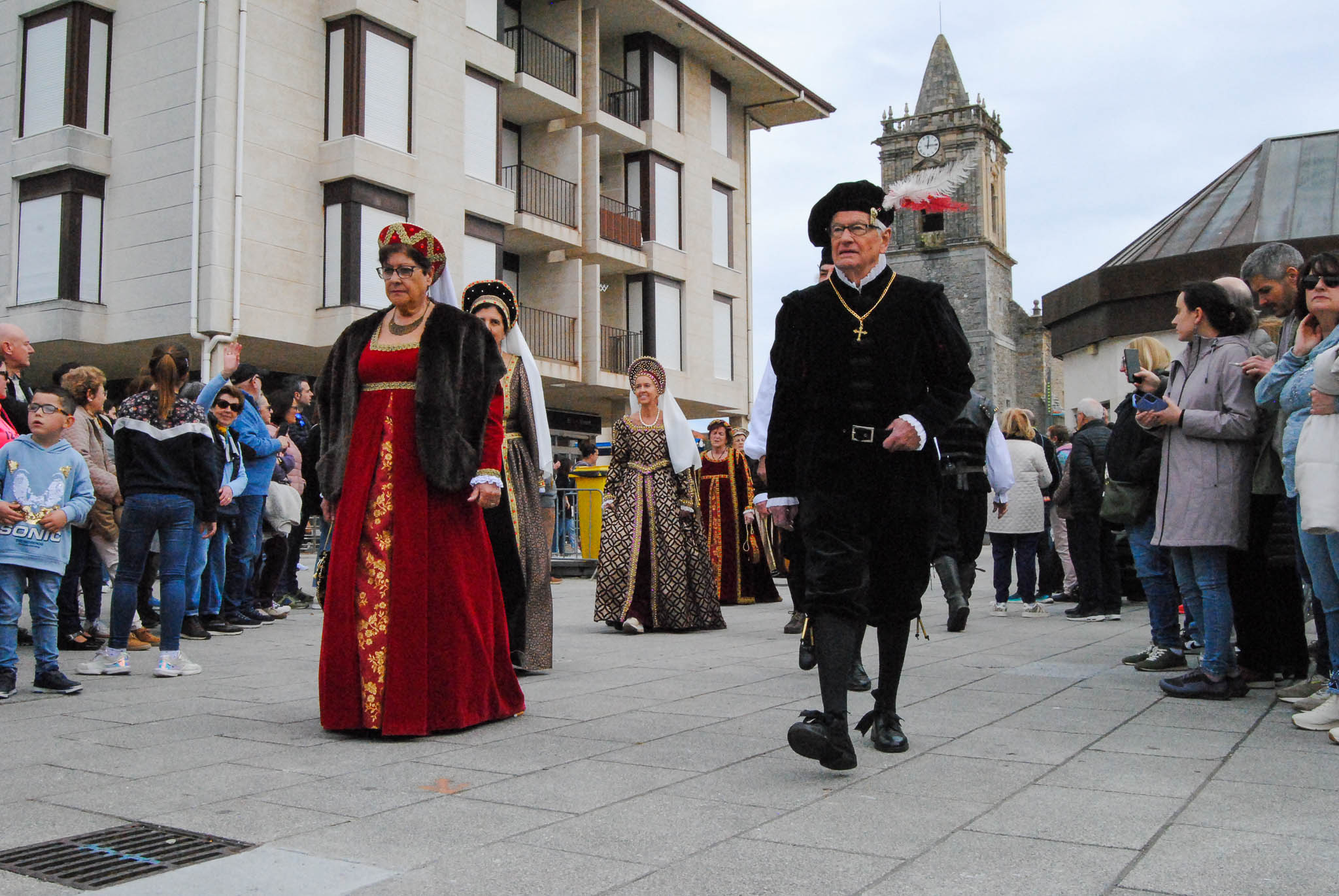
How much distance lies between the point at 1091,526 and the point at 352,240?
1494 cm

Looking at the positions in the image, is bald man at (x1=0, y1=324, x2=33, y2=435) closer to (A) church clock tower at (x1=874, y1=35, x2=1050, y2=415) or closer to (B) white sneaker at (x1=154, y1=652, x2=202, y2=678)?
(B) white sneaker at (x1=154, y1=652, x2=202, y2=678)

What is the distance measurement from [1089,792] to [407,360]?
322cm

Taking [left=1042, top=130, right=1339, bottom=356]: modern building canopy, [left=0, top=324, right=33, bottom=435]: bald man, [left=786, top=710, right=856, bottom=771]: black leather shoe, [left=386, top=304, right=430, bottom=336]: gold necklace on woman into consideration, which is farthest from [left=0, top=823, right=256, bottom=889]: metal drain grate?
[left=1042, top=130, right=1339, bottom=356]: modern building canopy

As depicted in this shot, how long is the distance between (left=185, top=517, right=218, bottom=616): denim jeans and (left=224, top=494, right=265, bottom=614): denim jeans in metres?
0.52

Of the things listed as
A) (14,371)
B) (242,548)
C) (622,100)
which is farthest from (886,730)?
(622,100)

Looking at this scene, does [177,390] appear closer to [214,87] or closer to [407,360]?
[407,360]

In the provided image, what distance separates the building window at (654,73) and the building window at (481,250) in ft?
20.4

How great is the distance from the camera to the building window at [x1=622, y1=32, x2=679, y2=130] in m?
29.2

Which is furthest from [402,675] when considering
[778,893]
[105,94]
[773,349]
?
[105,94]

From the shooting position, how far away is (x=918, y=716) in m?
5.23

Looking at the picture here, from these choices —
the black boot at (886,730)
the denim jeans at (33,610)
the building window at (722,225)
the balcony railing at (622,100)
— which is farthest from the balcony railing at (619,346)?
the black boot at (886,730)

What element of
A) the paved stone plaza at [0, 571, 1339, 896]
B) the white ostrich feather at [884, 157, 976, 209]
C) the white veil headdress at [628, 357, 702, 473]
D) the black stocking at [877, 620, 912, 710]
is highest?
the white ostrich feather at [884, 157, 976, 209]

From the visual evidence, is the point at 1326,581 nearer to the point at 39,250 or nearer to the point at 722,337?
the point at 39,250

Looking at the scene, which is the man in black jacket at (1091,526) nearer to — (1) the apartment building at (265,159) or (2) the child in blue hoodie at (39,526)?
(2) the child in blue hoodie at (39,526)
